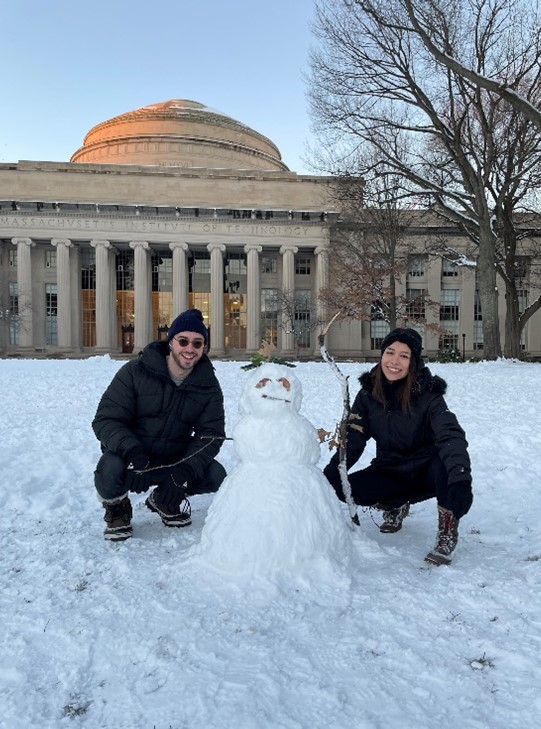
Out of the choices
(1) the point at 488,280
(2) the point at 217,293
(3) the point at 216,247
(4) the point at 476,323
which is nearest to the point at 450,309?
(4) the point at 476,323

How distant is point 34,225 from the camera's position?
129ft

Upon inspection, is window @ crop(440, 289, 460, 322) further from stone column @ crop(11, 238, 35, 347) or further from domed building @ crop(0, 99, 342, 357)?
stone column @ crop(11, 238, 35, 347)

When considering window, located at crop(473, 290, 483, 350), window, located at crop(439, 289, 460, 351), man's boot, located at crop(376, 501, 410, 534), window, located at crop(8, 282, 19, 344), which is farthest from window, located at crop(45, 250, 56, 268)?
man's boot, located at crop(376, 501, 410, 534)

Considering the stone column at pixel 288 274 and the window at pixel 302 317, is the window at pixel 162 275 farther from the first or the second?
the window at pixel 302 317

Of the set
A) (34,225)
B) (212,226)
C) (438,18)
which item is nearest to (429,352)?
(212,226)

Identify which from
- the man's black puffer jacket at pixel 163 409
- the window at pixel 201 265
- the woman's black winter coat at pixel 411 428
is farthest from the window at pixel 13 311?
the woman's black winter coat at pixel 411 428

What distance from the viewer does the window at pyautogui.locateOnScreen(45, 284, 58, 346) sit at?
42031 mm

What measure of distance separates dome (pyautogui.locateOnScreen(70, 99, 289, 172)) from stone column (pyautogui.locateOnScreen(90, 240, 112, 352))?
1266 cm

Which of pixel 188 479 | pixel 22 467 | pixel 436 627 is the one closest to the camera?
pixel 436 627

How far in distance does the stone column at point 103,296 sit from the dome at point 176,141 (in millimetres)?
12658

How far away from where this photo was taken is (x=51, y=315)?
4212cm

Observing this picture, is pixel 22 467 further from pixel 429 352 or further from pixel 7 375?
pixel 429 352

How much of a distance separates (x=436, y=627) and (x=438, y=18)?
1714cm

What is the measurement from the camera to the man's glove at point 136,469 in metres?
3.35
